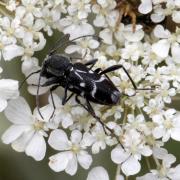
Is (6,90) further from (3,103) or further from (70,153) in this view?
(70,153)

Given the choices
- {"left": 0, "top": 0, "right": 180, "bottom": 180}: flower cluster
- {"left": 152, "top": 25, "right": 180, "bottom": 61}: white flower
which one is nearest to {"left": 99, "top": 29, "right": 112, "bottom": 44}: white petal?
{"left": 0, "top": 0, "right": 180, "bottom": 180}: flower cluster

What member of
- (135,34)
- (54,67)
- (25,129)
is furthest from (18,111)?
(135,34)

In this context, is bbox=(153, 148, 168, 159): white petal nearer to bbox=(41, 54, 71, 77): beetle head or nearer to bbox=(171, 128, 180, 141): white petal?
bbox=(171, 128, 180, 141): white petal

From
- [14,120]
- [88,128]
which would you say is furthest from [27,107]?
[88,128]

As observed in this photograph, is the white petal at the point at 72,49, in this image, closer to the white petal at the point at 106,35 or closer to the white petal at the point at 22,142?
the white petal at the point at 106,35

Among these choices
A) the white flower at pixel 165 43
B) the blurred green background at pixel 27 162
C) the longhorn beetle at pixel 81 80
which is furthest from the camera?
the blurred green background at pixel 27 162

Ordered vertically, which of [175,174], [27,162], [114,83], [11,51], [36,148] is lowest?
[27,162]

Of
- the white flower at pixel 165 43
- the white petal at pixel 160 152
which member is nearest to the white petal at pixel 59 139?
the white petal at pixel 160 152
